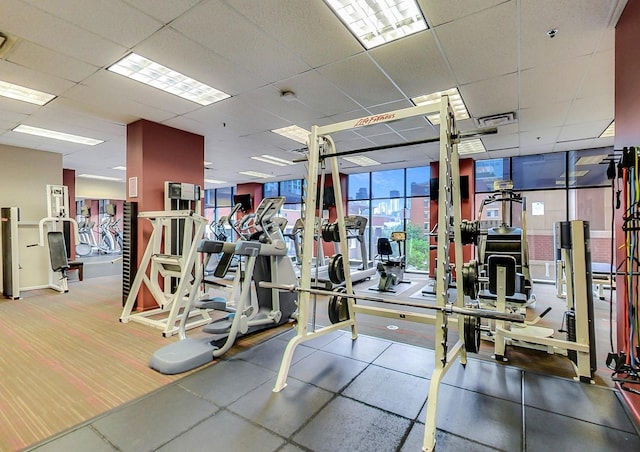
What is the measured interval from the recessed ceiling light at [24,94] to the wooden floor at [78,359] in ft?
9.98

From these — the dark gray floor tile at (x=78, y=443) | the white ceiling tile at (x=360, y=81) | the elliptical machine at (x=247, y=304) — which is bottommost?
the dark gray floor tile at (x=78, y=443)

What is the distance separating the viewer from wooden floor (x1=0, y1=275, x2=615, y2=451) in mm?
2184

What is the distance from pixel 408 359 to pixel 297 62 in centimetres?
325

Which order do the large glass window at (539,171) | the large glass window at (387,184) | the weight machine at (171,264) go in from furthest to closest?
the large glass window at (387,184)
the large glass window at (539,171)
the weight machine at (171,264)

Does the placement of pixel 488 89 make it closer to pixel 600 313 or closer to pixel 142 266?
pixel 600 313

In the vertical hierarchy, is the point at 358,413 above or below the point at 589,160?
below

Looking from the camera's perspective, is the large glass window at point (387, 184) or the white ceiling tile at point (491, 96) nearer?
the white ceiling tile at point (491, 96)

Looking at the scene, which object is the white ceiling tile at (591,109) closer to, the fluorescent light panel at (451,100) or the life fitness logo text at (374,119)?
the fluorescent light panel at (451,100)

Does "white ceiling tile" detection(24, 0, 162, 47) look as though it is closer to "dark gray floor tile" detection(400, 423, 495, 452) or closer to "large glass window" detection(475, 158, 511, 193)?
"dark gray floor tile" detection(400, 423, 495, 452)

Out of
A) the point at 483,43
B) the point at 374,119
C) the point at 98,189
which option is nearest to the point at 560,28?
the point at 483,43

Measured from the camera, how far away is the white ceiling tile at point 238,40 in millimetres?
2469

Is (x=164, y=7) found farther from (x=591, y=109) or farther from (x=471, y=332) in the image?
(x=591, y=109)

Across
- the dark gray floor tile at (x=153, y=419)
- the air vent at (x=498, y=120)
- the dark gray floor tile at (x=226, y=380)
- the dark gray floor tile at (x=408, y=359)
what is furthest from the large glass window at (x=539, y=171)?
the dark gray floor tile at (x=153, y=419)

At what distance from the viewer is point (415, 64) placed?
10.6 feet
